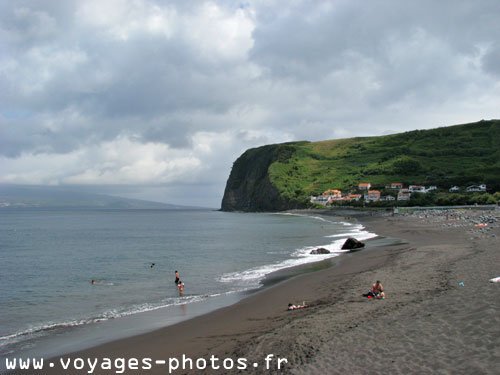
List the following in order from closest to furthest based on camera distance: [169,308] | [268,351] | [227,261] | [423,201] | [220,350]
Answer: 1. [268,351]
2. [220,350]
3. [169,308]
4. [227,261]
5. [423,201]

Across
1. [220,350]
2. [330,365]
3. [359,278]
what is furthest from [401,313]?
[359,278]

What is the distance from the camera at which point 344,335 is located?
32.5 ft

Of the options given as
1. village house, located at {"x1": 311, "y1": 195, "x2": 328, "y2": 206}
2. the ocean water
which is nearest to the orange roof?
village house, located at {"x1": 311, "y1": 195, "x2": 328, "y2": 206}

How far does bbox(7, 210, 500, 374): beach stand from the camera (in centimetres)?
802

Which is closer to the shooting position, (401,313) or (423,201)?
(401,313)

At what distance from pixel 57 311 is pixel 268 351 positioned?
12.1m

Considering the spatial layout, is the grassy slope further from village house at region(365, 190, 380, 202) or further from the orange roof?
village house at region(365, 190, 380, 202)

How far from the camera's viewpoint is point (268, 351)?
948cm

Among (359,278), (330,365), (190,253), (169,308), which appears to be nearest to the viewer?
(330,365)

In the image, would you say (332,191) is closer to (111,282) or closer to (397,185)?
(397,185)

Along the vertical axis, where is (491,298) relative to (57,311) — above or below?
above

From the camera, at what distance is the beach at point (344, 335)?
8.02 m

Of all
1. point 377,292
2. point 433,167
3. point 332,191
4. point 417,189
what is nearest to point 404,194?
point 417,189

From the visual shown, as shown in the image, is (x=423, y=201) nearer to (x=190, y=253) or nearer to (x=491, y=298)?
(x=190, y=253)
